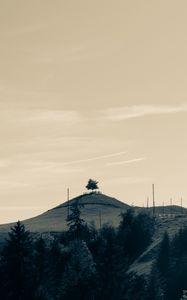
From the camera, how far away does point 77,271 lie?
348 ft

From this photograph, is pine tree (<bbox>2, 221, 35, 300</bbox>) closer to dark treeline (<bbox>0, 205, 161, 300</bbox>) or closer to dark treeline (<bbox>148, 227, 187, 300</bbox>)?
dark treeline (<bbox>0, 205, 161, 300</bbox>)

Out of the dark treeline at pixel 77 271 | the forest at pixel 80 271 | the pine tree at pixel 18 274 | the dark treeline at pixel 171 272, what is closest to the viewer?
the pine tree at pixel 18 274

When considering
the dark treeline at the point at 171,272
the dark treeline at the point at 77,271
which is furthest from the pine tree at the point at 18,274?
the dark treeline at the point at 171,272

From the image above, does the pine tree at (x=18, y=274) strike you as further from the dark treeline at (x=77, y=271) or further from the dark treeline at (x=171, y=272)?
the dark treeline at (x=171, y=272)

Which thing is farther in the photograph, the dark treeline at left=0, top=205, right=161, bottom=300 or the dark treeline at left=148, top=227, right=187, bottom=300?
the dark treeline at left=148, top=227, right=187, bottom=300

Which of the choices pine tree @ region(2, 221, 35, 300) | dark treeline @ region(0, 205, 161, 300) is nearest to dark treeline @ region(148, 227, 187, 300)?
dark treeline @ region(0, 205, 161, 300)

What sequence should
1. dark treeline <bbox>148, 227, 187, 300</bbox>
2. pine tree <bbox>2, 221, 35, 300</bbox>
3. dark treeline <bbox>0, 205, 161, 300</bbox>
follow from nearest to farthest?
1. pine tree <bbox>2, 221, 35, 300</bbox>
2. dark treeline <bbox>0, 205, 161, 300</bbox>
3. dark treeline <bbox>148, 227, 187, 300</bbox>

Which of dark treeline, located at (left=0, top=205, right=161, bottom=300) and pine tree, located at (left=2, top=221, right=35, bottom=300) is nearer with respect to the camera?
pine tree, located at (left=2, top=221, right=35, bottom=300)

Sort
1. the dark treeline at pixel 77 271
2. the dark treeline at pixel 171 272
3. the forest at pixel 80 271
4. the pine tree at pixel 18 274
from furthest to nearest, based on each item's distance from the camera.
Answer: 1. the dark treeline at pixel 171 272
2. the forest at pixel 80 271
3. the dark treeline at pixel 77 271
4. the pine tree at pixel 18 274

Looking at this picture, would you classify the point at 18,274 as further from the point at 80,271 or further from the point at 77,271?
the point at 80,271

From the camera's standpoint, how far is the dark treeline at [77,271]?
95.0 meters

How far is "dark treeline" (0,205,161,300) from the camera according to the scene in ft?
312

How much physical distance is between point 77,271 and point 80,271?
165 inches

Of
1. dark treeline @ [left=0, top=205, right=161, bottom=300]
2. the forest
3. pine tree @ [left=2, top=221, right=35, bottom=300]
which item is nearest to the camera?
pine tree @ [left=2, top=221, right=35, bottom=300]
